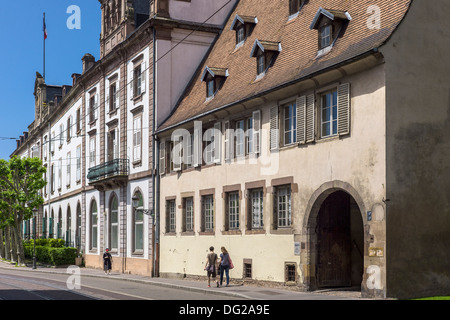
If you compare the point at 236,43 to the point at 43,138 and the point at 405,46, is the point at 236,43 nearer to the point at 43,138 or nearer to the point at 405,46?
the point at 405,46

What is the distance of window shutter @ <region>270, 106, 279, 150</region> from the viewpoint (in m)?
25.3

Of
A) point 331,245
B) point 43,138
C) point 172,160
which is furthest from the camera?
point 43,138

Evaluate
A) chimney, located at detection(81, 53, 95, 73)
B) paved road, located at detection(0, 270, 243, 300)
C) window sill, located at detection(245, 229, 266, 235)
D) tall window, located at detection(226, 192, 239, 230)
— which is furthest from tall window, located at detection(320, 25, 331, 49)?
chimney, located at detection(81, 53, 95, 73)

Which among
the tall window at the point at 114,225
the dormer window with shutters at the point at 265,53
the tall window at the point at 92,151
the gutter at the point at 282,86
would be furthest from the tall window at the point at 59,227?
the dormer window with shutters at the point at 265,53

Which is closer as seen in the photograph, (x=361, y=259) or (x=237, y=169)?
(x=361, y=259)

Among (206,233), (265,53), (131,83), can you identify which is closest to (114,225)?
→ (131,83)

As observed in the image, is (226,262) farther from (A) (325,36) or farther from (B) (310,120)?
(A) (325,36)

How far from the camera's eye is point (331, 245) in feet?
78.5

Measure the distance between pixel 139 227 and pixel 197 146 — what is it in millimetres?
8719

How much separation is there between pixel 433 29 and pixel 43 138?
53.6 meters

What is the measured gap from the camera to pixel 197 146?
1232 inches

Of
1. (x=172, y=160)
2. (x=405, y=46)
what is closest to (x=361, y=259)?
(x=405, y=46)

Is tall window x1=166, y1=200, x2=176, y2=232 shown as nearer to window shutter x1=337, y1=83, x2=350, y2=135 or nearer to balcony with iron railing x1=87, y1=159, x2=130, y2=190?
balcony with iron railing x1=87, y1=159, x2=130, y2=190

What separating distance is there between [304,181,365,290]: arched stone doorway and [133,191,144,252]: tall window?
50.3 ft
